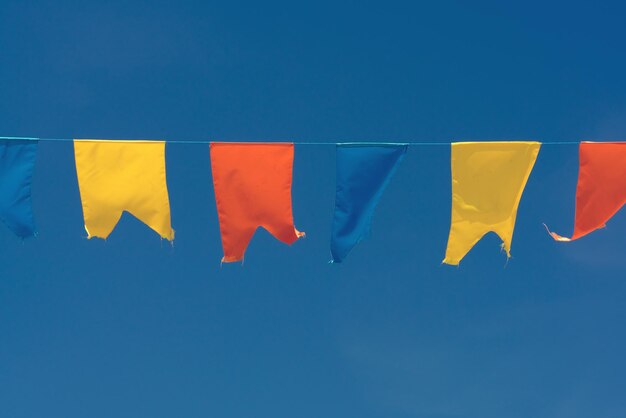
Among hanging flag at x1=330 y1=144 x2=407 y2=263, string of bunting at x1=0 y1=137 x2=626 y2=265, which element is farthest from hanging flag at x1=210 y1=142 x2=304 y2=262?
hanging flag at x1=330 y1=144 x2=407 y2=263

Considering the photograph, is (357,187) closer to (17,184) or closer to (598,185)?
(598,185)

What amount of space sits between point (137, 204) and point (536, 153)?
3.14 meters

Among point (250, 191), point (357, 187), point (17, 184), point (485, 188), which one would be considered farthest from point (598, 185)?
point (17, 184)

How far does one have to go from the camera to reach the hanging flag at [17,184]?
5.61 meters

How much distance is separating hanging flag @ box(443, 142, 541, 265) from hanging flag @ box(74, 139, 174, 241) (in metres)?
2.26

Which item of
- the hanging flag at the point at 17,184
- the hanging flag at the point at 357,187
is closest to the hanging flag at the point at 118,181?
the hanging flag at the point at 17,184

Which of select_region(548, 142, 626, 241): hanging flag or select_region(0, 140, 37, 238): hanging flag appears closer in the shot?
select_region(0, 140, 37, 238): hanging flag

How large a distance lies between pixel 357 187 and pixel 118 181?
187 centimetres

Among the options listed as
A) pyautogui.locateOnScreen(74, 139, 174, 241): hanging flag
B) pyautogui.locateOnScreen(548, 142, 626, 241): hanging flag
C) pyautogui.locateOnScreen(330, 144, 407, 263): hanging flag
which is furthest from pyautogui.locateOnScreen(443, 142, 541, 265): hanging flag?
pyautogui.locateOnScreen(74, 139, 174, 241): hanging flag

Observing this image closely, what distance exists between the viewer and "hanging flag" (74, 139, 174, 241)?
18.5 feet

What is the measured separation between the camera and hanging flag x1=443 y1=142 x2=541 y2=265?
5641 mm

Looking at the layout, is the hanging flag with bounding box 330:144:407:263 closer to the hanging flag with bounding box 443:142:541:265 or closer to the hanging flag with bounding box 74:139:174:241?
the hanging flag with bounding box 443:142:541:265

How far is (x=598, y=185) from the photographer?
5781 mm

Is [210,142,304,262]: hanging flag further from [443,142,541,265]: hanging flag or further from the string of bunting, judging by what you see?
[443,142,541,265]: hanging flag
